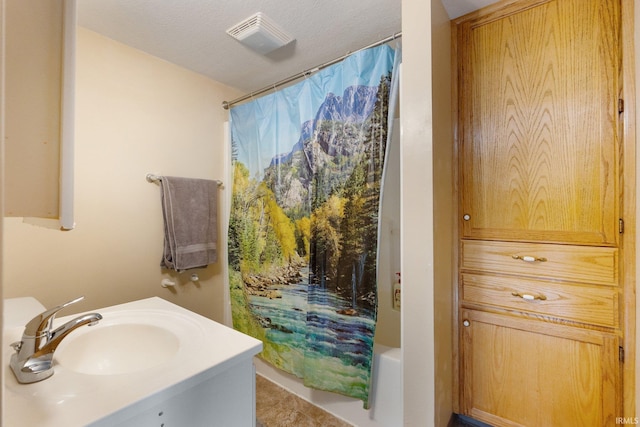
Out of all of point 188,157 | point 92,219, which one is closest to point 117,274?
point 92,219

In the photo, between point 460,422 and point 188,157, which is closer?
point 460,422

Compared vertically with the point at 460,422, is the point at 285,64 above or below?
above

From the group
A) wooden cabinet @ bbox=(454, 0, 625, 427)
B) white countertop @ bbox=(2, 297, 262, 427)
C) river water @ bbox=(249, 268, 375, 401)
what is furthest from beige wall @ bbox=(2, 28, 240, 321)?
wooden cabinet @ bbox=(454, 0, 625, 427)

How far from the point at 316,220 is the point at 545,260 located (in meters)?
1.04

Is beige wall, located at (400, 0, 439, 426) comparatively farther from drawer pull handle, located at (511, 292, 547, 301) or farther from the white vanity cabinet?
the white vanity cabinet

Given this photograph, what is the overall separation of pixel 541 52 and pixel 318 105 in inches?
40.2

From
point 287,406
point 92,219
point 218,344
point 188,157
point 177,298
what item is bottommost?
point 287,406

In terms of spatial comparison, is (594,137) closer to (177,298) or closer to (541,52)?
(541,52)

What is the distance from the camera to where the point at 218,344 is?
0.90 m

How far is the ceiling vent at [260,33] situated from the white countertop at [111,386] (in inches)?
58.3

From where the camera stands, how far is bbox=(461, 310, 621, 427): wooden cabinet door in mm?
1010

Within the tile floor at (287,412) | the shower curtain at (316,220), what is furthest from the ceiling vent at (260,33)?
the tile floor at (287,412)

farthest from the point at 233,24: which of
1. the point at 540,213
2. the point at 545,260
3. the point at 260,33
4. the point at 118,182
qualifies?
the point at 545,260

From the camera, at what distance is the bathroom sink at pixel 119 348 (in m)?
0.98
